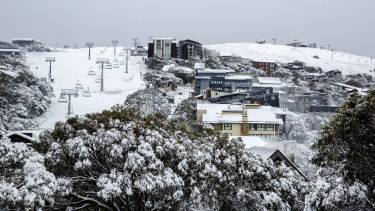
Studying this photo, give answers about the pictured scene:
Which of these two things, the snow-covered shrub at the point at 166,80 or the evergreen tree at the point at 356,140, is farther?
the snow-covered shrub at the point at 166,80

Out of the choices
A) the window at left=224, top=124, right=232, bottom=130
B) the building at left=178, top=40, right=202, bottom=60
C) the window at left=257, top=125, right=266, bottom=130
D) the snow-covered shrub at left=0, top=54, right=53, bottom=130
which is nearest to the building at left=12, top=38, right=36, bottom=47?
the building at left=178, top=40, right=202, bottom=60

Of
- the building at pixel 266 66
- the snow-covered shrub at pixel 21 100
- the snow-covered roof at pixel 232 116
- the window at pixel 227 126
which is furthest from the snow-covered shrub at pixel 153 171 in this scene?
the building at pixel 266 66

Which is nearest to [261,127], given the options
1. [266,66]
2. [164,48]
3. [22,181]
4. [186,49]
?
[22,181]

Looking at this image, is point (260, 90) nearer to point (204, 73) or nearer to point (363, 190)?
point (204, 73)

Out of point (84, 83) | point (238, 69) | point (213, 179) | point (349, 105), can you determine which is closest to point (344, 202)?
point (349, 105)

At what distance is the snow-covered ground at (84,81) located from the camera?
64062 millimetres

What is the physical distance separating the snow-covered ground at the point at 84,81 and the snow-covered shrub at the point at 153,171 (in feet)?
123

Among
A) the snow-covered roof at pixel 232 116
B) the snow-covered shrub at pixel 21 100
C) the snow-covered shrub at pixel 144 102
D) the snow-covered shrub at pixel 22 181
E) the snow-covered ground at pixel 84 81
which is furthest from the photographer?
the snow-covered ground at pixel 84 81

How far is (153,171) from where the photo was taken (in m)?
15.3

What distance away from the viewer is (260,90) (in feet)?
239

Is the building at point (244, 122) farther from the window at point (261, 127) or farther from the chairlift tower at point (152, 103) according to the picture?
the chairlift tower at point (152, 103)

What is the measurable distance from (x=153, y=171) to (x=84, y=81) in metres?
81.7

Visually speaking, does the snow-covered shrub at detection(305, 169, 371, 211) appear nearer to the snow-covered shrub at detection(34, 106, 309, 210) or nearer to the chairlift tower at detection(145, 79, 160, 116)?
the snow-covered shrub at detection(34, 106, 309, 210)

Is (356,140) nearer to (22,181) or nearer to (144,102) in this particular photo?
(22,181)
